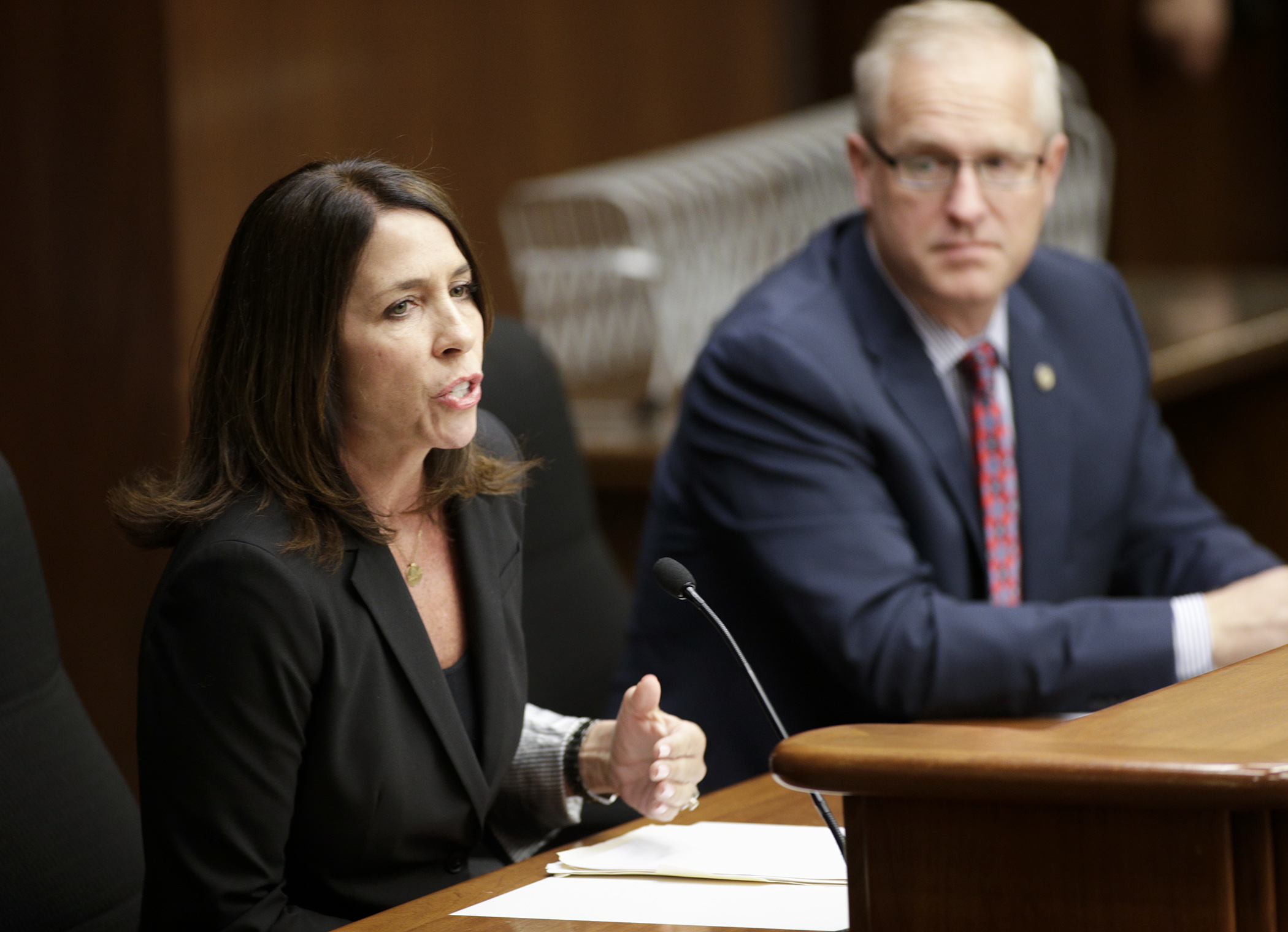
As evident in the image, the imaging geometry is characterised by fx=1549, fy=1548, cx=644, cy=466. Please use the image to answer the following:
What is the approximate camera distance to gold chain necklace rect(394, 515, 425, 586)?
4.25ft

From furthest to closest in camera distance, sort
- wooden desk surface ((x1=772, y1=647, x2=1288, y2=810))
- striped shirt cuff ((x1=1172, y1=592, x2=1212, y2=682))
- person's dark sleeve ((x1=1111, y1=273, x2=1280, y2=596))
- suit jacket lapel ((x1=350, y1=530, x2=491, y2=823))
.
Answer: person's dark sleeve ((x1=1111, y1=273, x2=1280, y2=596))
striped shirt cuff ((x1=1172, y1=592, x2=1212, y2=682))
suit jacket lapel ((x1=350, y1=530, x2=491, y2=823))
wooden desk surface ((x1=772, y1=647, x2=1288, y2=810))

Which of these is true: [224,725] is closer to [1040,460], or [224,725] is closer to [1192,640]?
[1192,640]

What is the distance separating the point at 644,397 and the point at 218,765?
2.23m

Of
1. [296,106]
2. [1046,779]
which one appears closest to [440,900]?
[1046,779]

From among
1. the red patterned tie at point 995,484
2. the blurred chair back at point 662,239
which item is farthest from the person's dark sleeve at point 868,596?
the blurred chair back at point 662,239

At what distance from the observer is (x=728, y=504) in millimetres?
1895

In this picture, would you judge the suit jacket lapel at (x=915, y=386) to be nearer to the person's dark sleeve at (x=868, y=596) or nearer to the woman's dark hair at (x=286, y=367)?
the person's dark sleeve at (x=868, y=596)

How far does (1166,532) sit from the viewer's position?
214 cm

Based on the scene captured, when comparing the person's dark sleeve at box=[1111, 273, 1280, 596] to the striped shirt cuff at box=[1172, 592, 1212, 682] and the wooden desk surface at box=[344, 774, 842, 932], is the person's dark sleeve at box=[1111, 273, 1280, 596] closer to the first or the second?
the striped shirt cuff at box=[1172, 592, 1212, 682]

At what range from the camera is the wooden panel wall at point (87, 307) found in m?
2.73

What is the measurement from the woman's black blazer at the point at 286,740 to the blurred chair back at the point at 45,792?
0.27m

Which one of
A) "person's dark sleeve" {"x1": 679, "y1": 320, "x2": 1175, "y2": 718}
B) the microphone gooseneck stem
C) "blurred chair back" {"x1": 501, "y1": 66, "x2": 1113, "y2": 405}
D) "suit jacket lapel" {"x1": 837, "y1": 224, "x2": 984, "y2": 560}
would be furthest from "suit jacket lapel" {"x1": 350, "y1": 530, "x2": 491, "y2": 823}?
"blurred chair back" {"x1": 501, "y1": 66, "x2": 1113, "y2": 405}

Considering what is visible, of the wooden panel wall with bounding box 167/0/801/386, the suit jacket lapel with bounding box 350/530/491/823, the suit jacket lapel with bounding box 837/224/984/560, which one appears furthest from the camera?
the wooden panel wall with bounding box 167/0/801/386

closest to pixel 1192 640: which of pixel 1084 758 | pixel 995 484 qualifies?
pixel 995 484
